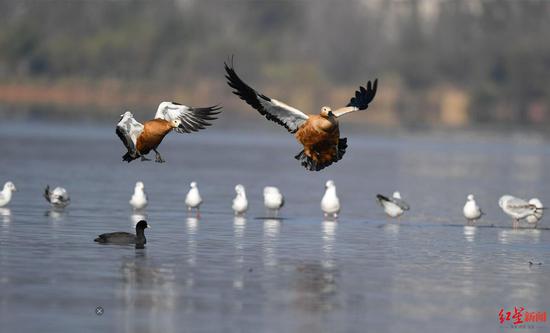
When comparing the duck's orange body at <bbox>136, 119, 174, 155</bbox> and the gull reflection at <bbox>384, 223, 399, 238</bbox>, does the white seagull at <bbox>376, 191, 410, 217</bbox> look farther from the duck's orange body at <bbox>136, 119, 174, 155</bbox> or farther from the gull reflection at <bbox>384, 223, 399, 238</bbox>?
the duck's orange body at <bbox>136, 119, 174, 155</bbox>

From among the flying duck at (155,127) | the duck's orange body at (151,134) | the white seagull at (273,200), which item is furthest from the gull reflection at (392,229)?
the duck's orange body at (151,134)

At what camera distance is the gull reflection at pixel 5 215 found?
1992cm

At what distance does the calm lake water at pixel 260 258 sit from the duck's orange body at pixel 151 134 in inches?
55.2

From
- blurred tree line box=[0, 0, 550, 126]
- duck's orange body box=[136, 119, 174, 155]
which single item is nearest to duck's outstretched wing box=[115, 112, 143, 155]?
duck's orange body box=[136, 119, 174, 155]

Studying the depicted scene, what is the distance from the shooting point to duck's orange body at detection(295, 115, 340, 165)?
17406 millimetres

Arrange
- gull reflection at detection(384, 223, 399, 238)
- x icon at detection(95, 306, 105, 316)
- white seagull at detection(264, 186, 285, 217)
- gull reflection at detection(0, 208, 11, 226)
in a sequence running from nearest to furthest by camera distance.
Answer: x icon at detection(95, 306, 105, 316) < gull reflection at detection(0, 208, 11, 226) < gull reflection at detection(384, 223, 399, 238) < white seagull at detection(264, 186, 285, 217)

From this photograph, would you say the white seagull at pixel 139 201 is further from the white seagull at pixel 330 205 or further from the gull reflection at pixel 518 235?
the gull reflection at pixel 518 235

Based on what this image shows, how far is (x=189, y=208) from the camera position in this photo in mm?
23234

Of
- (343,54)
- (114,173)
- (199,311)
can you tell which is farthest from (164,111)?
(343,54)

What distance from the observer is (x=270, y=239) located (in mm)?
19016

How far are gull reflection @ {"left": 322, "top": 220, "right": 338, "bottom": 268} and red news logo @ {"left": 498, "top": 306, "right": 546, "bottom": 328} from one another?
3404mm

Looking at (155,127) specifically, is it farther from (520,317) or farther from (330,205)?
(520,317)

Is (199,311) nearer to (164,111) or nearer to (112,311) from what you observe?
(112,311)

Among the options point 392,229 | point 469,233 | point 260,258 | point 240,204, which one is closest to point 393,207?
point 392,229
